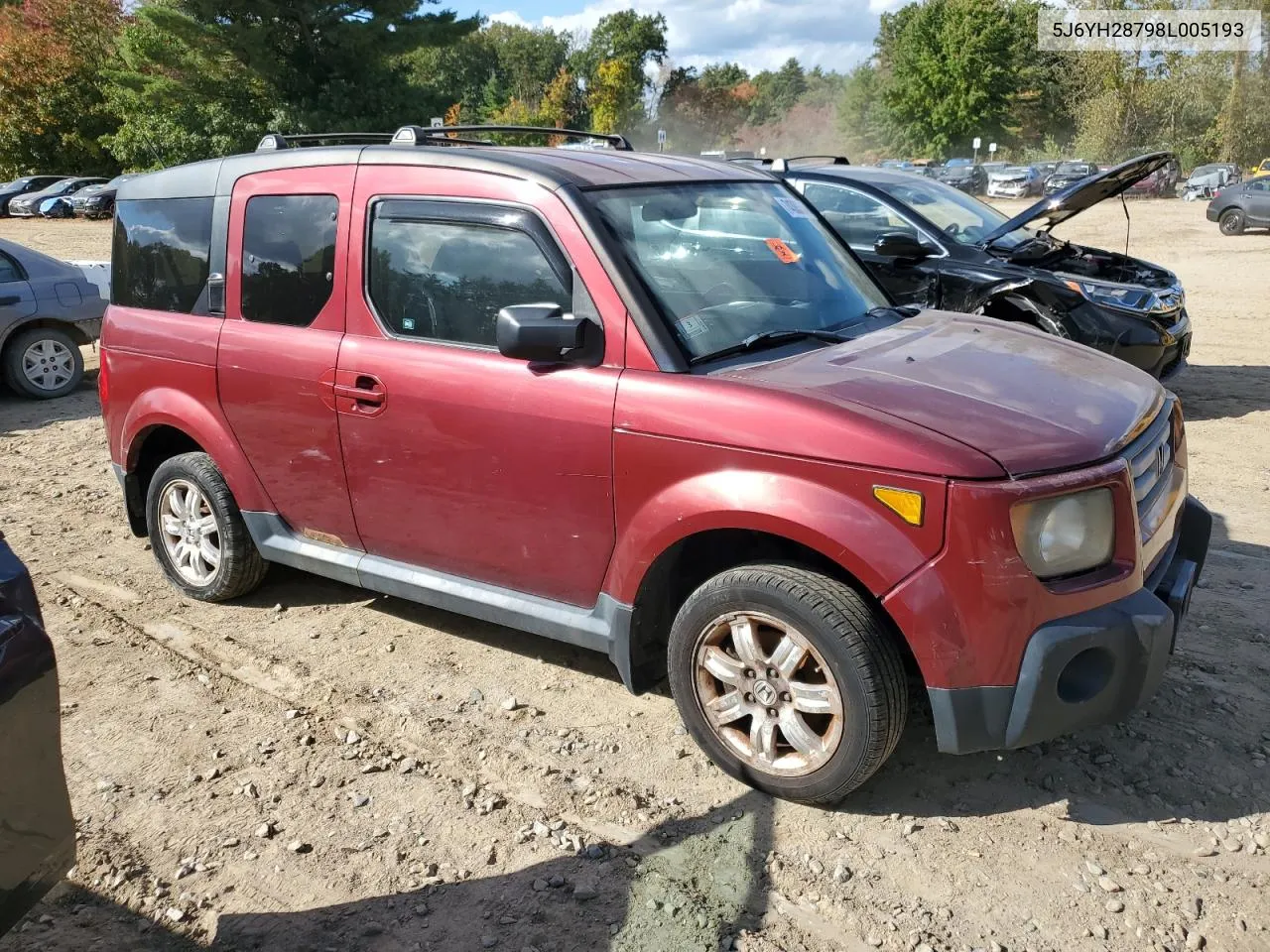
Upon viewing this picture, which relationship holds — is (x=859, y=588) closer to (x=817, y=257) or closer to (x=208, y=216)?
(x=817, y=257)

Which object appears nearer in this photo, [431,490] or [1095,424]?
[1095,424]

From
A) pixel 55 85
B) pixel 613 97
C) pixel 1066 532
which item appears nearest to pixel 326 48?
pixel 55 85

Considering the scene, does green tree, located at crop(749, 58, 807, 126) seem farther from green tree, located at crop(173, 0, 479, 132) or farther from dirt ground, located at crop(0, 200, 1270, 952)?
dirt ground, located at crop(0, 200, 1270, 952)

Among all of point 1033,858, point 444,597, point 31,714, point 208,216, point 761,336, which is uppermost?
point 208,216

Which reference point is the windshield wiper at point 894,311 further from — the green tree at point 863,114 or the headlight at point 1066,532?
the green tree at point 863,114

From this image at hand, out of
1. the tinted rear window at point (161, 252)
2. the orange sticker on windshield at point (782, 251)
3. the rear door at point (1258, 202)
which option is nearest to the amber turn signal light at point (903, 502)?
the orange sticker on windshield at point (782, 251)

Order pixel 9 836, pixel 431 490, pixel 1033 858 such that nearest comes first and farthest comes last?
pixel 9 836 < pixel 1033 858 < pixel 431 490

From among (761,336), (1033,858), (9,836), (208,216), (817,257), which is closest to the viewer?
(9,836)

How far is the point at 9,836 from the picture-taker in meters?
2.24

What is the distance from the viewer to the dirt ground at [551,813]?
2.85 metres

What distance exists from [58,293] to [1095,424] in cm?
960

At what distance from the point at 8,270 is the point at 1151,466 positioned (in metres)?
9.92

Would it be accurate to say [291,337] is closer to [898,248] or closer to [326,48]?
[898,248]

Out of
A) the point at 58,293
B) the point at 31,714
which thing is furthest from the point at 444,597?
the point at 58,293
